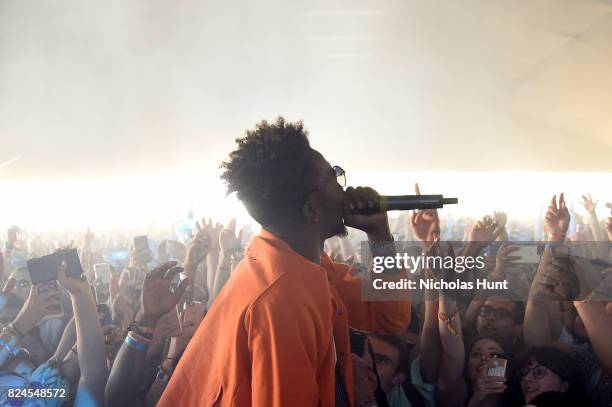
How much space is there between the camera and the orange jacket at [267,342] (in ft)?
2.51

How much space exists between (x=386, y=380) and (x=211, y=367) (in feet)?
3.30

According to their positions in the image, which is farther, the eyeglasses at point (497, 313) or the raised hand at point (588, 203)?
the raised hand at point (588, 203)

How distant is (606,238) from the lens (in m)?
2.37

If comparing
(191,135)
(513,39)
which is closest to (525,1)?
(513,39)

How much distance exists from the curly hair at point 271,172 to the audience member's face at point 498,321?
3.78 ft

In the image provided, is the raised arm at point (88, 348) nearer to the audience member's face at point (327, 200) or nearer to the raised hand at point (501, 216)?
the audience member's face at point (327, 200)

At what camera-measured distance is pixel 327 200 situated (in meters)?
0.97

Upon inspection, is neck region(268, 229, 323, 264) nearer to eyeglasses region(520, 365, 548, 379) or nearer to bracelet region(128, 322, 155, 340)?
bracelet region(128, 322, 155, 340)

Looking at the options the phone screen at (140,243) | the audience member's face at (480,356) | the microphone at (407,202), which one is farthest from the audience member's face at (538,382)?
the phone screen at (140,243)

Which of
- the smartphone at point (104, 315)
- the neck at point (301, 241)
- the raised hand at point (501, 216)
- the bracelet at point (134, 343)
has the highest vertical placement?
the neck at point (301, 241)

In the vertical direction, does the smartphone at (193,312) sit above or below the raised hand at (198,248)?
below

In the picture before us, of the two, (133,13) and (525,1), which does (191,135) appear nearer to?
(133,13)

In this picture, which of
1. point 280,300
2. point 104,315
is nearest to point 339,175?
point 280,300

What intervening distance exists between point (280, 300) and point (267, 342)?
0.27 feet
